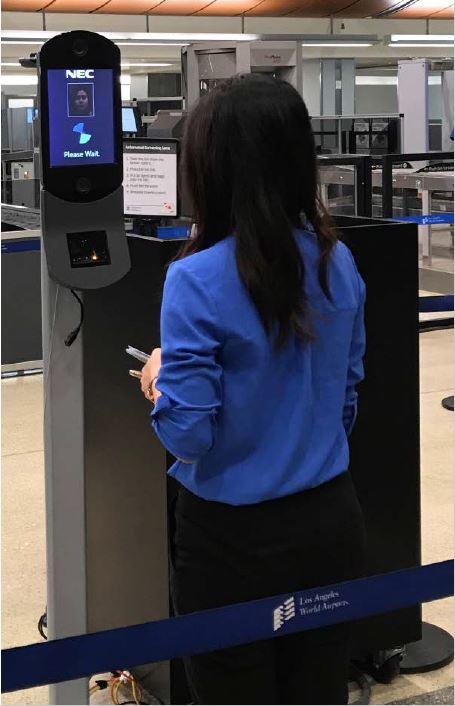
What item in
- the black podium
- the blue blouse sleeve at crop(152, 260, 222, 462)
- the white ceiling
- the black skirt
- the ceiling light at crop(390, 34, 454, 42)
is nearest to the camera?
the blue blouse sleeve at crop(152, 260, 222, 462)

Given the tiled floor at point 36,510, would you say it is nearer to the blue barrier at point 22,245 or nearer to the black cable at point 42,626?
Answer: the black cable at point 42,626

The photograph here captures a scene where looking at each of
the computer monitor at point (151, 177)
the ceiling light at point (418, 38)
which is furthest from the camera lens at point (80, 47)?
the ceiling light at point (418, 38)

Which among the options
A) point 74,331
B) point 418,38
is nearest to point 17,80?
point 418,38

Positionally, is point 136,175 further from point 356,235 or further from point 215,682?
point 215,682

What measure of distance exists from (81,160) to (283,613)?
860mm

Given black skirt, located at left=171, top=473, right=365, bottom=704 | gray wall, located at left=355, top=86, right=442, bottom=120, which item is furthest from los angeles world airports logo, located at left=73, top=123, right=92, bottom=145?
gray wall, located at left=355, top=86, right=442, bottom=120

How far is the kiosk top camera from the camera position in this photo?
186 centimetres

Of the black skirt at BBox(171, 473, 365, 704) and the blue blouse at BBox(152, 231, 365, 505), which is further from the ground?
the blue blouse at BBox(152, 231, 365, 505)

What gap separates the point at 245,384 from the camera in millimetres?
1584

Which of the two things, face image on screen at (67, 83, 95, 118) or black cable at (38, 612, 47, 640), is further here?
black cable at (38, 612, 47, 640)

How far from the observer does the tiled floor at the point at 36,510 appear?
2.89 meters

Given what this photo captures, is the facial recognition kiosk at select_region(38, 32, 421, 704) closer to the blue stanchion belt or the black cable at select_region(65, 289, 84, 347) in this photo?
the black cable at select_region(65, 289, 84, 347)

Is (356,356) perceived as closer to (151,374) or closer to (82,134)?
(151,374)

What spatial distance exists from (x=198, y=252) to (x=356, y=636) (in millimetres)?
1497
